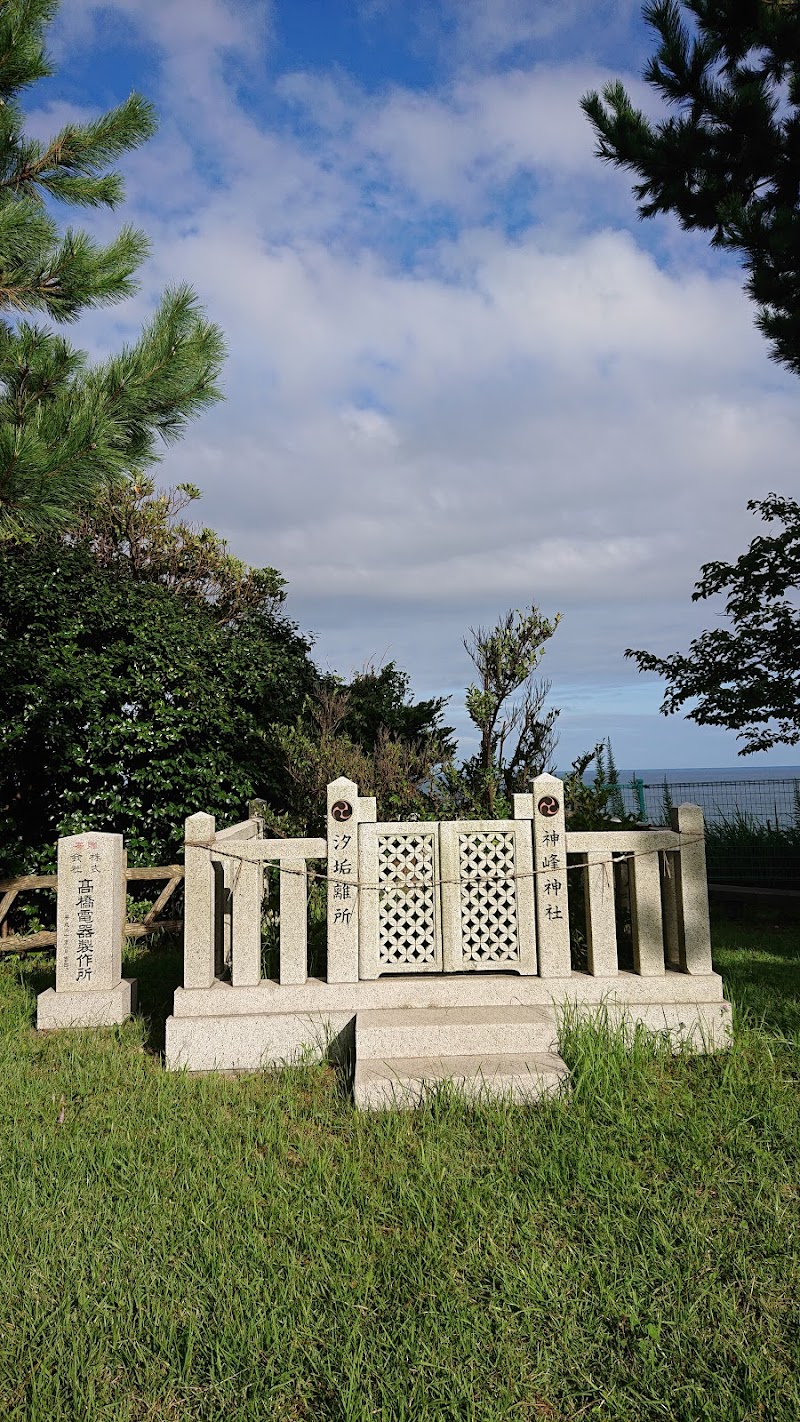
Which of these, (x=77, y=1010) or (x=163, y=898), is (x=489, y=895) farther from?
(x=163, y=898)

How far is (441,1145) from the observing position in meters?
3.45

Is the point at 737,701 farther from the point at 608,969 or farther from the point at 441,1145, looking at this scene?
the point at 441,1145

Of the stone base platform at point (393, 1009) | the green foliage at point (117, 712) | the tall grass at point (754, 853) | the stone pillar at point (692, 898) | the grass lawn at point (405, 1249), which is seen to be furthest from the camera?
the tall grass at point (754, 853)

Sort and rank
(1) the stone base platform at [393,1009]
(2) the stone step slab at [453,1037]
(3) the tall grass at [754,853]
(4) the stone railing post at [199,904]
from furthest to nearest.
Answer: (3) the tall grass at [754,853]
(4) the stone railing post at [199,904]
(1) the stone base platform at [393,1009]
(2) the stone step slab at [453,1037]

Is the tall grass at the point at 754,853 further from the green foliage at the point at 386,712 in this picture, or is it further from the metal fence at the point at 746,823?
the green foliage at the point at 386,712

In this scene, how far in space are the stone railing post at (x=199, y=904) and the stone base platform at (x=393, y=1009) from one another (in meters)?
0.12

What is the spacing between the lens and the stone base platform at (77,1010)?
5301mm

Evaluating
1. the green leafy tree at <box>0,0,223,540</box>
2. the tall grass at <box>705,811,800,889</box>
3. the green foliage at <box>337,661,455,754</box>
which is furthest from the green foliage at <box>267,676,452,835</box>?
the tall grass at <box>705,811,800,889</box>

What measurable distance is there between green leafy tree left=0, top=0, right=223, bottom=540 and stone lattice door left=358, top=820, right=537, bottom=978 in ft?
11.3

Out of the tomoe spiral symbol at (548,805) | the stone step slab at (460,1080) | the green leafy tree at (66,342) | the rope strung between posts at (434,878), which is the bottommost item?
the stone step slab at (460,1080)

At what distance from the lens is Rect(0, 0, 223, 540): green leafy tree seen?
5.88 metres

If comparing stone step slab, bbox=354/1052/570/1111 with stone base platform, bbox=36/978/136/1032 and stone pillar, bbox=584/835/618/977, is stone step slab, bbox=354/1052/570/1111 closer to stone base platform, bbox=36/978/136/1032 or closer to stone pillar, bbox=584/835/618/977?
stone pillar, bbox=584/835/618/977

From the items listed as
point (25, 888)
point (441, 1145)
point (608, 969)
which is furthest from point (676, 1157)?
Answer: point (25, 888)

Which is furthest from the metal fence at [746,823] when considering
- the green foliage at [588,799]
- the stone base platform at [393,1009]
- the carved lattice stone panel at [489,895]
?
the carved lattice stone panel at [489,895]
